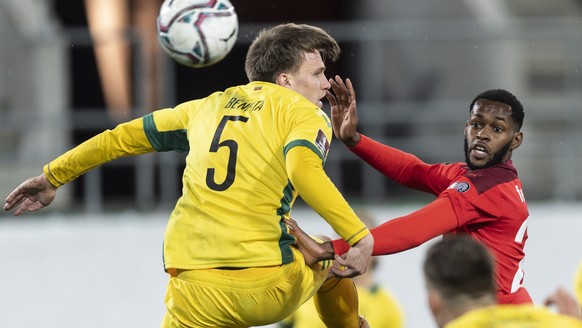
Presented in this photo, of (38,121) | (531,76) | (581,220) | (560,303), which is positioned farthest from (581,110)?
(560,303)

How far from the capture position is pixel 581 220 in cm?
995

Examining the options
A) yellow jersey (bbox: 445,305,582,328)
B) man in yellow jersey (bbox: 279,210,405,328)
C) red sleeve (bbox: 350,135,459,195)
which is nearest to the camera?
yellow jersey (bbox: 445,305,582,328)

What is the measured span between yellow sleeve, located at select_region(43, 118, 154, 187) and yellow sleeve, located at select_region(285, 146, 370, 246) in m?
0.94

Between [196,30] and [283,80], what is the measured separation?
512mm

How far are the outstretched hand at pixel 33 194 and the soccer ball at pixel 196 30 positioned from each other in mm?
869

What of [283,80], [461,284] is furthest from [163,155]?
[461,284]

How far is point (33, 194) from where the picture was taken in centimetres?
551

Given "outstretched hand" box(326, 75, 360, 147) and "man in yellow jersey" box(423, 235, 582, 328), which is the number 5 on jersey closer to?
"outstretched hand" box(326, 75, 360, 147)

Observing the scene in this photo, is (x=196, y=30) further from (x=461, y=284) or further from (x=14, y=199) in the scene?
(x=461, y=284)

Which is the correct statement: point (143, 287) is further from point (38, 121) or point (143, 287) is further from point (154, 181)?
point (38, 121)

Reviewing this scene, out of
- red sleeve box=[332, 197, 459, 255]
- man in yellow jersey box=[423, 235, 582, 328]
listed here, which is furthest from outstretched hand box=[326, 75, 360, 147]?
man in yellow jersey box=[423, 235, 582, 328]

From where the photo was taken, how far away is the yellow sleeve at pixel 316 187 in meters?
4.65

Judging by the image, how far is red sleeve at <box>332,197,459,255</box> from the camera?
199 inches

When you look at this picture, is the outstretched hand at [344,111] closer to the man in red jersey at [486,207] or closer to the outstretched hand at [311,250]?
the man in red jersey at [486,207]
